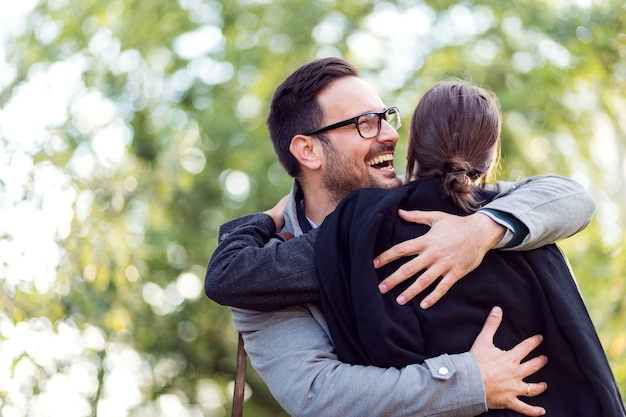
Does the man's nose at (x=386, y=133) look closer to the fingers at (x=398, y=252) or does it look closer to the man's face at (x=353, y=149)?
the man's face at (x=353, y=149)

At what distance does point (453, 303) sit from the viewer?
7.57 ft

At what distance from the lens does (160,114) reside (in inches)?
380

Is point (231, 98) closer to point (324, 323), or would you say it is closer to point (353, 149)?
point (353, 149)

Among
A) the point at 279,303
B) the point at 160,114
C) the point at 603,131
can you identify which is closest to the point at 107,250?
the point at 279,303

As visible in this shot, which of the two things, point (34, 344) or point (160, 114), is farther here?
point (160, 114)

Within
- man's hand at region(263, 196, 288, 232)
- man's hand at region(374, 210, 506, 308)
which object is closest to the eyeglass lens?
man's hand at region(263, 196, 288, 232)

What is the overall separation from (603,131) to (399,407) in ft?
31.6

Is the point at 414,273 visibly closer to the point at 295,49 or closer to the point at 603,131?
the point at 295,49

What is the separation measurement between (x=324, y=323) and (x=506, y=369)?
0.52 m

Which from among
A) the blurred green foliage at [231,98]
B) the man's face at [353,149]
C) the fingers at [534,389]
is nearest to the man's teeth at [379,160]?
the man's face at [353,149]

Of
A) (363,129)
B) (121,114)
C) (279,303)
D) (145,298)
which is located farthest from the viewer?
(145,298)

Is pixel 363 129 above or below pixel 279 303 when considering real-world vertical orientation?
above

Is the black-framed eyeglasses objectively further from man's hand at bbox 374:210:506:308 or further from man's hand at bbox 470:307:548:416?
man's hand at bbox 470:307:548:416

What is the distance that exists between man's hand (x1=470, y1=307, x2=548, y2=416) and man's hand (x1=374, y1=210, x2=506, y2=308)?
147 millimetres
